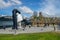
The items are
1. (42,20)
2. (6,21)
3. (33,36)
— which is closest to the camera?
(33,36)

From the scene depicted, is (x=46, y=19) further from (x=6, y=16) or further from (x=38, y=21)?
(x=6, y=16)

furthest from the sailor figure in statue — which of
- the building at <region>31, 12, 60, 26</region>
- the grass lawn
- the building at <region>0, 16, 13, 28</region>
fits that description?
the grass lawn

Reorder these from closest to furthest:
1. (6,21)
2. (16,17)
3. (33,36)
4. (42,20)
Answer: (33,36) < (16,17) < (6,21) < (42,20)

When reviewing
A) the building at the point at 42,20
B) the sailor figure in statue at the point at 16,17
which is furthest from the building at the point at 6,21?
the building at the point at 42,20

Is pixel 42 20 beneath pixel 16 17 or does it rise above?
beneath

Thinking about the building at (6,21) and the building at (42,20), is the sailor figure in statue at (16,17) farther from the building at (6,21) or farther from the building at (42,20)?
the building at (42,20)

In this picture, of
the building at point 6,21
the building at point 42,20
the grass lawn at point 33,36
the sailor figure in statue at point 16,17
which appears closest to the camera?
the grass lawn at point 33,36

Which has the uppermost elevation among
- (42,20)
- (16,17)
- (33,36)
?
(16,17)

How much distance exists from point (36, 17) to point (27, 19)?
1202 mm

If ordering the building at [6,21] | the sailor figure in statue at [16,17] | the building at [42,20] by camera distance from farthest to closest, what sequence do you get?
the building at [42,20] → the building at [6,21] → the sailor figure in statue at [16,17]

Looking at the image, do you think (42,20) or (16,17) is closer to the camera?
(16,17)

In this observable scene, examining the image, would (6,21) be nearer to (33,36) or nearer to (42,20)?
(42,20)

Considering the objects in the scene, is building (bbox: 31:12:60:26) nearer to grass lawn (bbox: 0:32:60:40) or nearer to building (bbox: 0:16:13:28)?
building (bbox: 0:16:13:28)

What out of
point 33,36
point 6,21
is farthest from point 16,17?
point 33,36
